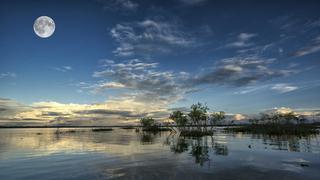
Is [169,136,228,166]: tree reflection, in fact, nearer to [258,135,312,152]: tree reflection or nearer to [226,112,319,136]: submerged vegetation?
[258,135,312,152]: tree reflection

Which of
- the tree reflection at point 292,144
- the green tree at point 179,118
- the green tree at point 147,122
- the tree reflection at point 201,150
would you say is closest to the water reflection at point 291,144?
the tree reflection at point 292,144

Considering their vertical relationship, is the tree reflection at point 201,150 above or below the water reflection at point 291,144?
below

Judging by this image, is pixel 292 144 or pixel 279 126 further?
pixel 279 126

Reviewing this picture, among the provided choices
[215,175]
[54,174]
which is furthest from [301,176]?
[54,174]

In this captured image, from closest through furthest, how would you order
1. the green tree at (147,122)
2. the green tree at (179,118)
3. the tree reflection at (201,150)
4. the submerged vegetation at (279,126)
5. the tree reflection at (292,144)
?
the tree reflection at (201,150), the tree reflection at (292,144), the submerged vegetation at (279,126), the green tree at (179,118), the green tree at (147,122)

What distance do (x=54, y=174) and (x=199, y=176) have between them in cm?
1437

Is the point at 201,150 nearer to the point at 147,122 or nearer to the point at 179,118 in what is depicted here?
the point at 179,118

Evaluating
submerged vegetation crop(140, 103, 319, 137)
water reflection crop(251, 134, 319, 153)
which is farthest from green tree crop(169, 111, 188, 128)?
water reflection crop(251, 134, 319, 153)

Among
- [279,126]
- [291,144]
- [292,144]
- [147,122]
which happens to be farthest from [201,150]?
[147,122]

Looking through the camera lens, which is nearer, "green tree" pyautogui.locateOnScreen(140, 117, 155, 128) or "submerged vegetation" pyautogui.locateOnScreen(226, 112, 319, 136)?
"submerged vegetation" pyautogui.locateOnScreen(226, 112, 319, 136)

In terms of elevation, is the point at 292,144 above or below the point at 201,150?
above

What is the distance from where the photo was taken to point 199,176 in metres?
26.3

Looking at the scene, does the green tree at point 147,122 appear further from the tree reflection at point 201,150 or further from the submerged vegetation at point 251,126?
the tree reflection at point 201,150

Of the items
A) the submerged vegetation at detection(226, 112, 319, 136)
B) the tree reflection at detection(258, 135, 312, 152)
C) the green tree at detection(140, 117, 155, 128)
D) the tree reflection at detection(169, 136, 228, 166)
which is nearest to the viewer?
the tree reflection at detection(169, 136, 228, 166)
